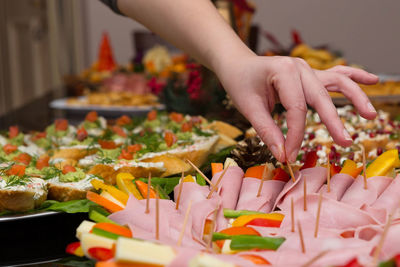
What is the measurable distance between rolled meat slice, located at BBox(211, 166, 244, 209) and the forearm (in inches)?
9.2

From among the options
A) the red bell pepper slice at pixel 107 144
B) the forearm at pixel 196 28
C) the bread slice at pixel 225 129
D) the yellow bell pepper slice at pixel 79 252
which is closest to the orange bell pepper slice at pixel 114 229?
the yellow bell pepper slice at pixel 79 252

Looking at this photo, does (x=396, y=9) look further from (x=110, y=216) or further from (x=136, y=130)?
(x=110, y=216)

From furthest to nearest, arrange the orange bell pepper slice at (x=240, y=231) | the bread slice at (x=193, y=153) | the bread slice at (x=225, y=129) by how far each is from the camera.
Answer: the bread slice at (x=225, y=129) < the bread slice at (x=193, y=153) < the orange bell pepper slice at (x=240, y=231)

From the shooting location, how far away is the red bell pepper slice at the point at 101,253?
749 mm

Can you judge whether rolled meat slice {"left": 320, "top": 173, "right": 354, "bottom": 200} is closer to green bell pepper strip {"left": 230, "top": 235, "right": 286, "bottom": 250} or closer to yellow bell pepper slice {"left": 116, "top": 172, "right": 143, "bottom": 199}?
green bell pepper strip {"left": 230, "top": 235, "right": 286, "bottom": 250}

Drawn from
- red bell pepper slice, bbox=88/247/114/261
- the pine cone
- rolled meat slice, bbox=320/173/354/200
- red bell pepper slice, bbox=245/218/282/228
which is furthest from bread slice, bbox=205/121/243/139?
red bell pepper slice, bbox=88/247/114/261

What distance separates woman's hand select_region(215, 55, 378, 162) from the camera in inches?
37.7

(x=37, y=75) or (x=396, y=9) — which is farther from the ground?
(x=396, y=9)

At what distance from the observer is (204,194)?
1.00 meters

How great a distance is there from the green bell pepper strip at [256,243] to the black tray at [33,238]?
33 cm

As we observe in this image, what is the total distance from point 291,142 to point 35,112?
1.97 m

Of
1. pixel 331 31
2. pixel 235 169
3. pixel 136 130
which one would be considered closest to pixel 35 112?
pixel 136 130

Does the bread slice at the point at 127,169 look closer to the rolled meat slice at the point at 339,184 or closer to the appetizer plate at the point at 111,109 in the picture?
the rolled meat slice at the point at 339,184

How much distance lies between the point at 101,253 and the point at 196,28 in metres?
0.67
